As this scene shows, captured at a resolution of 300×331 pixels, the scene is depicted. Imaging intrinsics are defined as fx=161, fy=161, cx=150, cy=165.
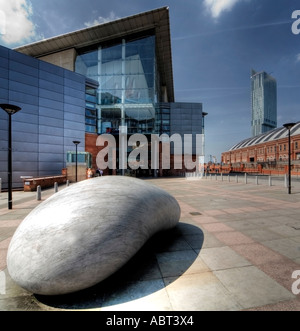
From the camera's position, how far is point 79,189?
3.20m

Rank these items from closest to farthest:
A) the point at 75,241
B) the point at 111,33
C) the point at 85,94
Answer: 1. the point at 75,241
2. the point at 85,94
3. the point at 111,33

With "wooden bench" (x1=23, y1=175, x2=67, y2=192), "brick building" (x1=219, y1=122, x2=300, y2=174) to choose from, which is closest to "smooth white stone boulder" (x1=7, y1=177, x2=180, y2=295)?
"wooden bench" (x1=23, y1=175, x2=67, y2=192)

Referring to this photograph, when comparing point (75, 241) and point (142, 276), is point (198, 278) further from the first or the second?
point (75, 241)

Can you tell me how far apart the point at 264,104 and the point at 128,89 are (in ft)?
631

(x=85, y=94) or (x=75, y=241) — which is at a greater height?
(x=85, y=94)

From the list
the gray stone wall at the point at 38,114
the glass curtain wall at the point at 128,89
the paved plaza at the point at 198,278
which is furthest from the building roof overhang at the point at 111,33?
the paved plaza at the point at 198,278

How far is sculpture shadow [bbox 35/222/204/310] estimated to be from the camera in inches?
89.1

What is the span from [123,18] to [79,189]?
125 feet

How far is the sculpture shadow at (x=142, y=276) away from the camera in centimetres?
226

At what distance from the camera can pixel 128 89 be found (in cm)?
3091

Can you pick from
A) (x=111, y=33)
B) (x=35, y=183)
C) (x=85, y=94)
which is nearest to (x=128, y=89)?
(x=85, y=94)

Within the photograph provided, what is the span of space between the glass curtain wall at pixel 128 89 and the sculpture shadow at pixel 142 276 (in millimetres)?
28374

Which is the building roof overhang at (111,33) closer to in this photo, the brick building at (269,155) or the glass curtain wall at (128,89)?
the glass curtain wall at (128,89)
